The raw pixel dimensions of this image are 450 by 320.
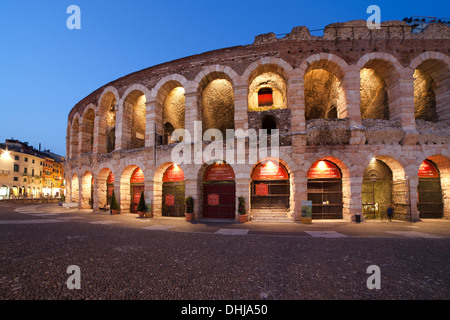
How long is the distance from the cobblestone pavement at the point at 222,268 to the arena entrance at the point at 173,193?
25.6ft

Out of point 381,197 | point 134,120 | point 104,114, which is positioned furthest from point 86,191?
point 381,197

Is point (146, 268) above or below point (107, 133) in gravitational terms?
below

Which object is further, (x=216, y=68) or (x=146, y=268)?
(x=216, y=68)

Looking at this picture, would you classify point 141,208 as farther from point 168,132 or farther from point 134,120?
point 134,120

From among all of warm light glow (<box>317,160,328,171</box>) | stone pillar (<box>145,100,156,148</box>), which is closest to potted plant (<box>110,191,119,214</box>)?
stone pillar (<box>145,100,156,148</box>)

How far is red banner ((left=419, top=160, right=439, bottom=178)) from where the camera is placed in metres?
13.5

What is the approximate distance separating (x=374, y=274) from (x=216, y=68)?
14228mm

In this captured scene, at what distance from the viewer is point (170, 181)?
15.6 meters

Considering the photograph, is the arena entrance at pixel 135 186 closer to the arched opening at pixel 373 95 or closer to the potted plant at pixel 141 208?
the potted plant at pixel 141 208

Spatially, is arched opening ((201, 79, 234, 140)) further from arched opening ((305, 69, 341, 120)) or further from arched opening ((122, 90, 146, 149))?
arched opening ((305, 69, 341, 120))

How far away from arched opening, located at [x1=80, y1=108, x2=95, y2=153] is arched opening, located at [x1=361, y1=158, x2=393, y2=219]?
84.6 feet

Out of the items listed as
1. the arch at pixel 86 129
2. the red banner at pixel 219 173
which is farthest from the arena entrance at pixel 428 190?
the arch at pixel 86 129

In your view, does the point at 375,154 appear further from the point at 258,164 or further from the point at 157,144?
the point at 157,144
